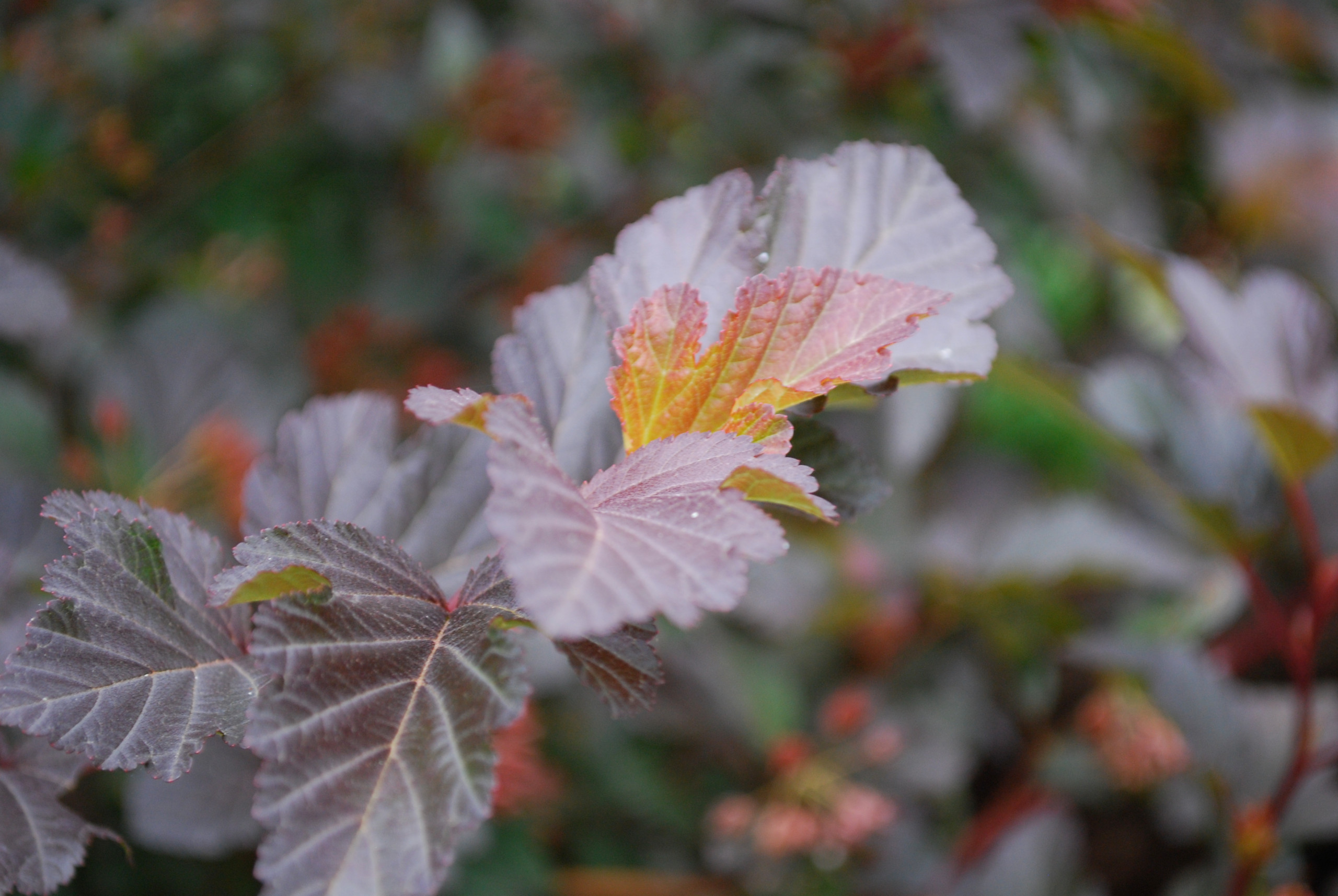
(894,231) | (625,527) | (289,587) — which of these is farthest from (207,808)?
(894,231)

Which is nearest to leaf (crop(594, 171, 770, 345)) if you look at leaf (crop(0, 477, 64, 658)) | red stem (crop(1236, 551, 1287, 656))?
leaf (crop(0, 477, 64, 658))

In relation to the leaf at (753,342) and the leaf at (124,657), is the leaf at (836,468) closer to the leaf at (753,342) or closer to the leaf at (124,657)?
the leaf at (753,342)

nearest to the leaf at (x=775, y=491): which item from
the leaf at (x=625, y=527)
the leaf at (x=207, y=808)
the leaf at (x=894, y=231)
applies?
the leaf at (x=625, y=527)

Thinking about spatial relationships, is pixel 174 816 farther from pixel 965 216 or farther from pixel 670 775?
pixel 670 775

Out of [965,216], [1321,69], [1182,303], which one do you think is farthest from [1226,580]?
[1321,69]

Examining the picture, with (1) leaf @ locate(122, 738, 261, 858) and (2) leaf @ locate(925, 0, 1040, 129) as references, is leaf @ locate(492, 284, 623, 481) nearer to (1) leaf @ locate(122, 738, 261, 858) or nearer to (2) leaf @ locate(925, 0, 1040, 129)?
(1) leaf @ locate(122, 738, 261, 858)

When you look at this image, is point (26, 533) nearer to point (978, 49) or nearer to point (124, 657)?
point (124, 657)
